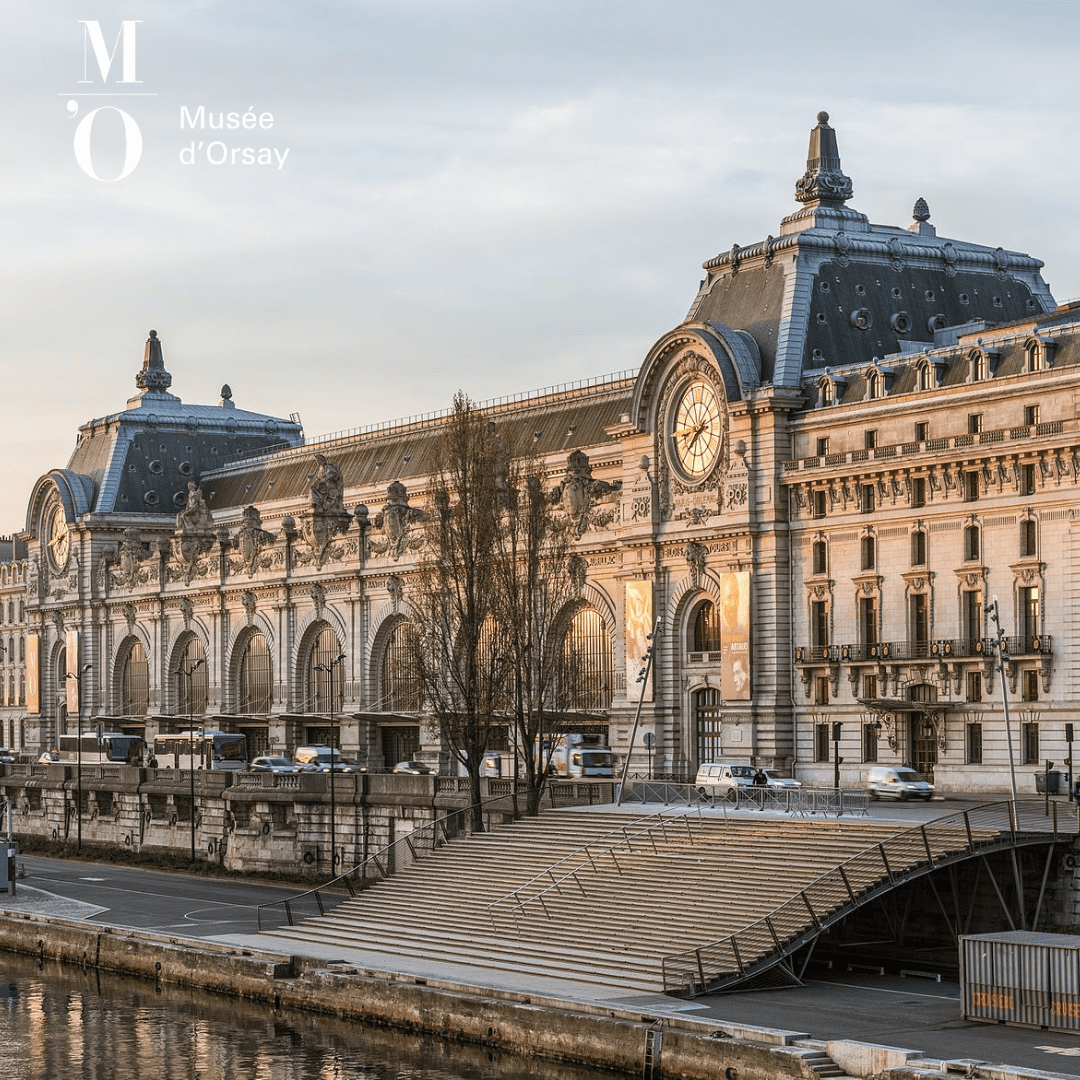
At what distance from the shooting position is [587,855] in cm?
6762

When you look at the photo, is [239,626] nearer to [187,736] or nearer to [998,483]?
[187,736]

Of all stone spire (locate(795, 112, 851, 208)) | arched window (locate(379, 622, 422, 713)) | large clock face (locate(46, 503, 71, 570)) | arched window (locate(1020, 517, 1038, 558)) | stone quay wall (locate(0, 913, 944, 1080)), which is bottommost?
stone quay wall (locate(0, 913, 944, 1080))

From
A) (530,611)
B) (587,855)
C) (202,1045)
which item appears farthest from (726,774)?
(202,1045)

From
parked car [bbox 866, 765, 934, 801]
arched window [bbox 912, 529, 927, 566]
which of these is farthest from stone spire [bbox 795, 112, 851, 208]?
parked car [bbox 866, 765, 934, 801]

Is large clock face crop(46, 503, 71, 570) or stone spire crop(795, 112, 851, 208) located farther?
large clock face crop(46, 503, 71, 570)

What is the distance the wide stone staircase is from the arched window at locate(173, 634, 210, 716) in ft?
253

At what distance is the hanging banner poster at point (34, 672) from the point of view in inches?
6713

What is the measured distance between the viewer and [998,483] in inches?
3462

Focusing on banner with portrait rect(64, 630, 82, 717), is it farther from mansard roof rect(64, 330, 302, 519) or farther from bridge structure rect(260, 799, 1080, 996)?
bridge structure rect(260, 799, 1080, 996)

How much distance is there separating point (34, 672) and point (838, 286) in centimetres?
8898

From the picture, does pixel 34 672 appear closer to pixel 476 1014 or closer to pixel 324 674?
pixel 324 674

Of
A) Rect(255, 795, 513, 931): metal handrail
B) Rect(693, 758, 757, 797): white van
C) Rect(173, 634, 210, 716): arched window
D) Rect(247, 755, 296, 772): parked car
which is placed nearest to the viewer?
Rect(255, 795, 513, 931): metal handrail

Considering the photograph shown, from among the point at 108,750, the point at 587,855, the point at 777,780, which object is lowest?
the point at 587,855

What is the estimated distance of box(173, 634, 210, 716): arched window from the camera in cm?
14912
